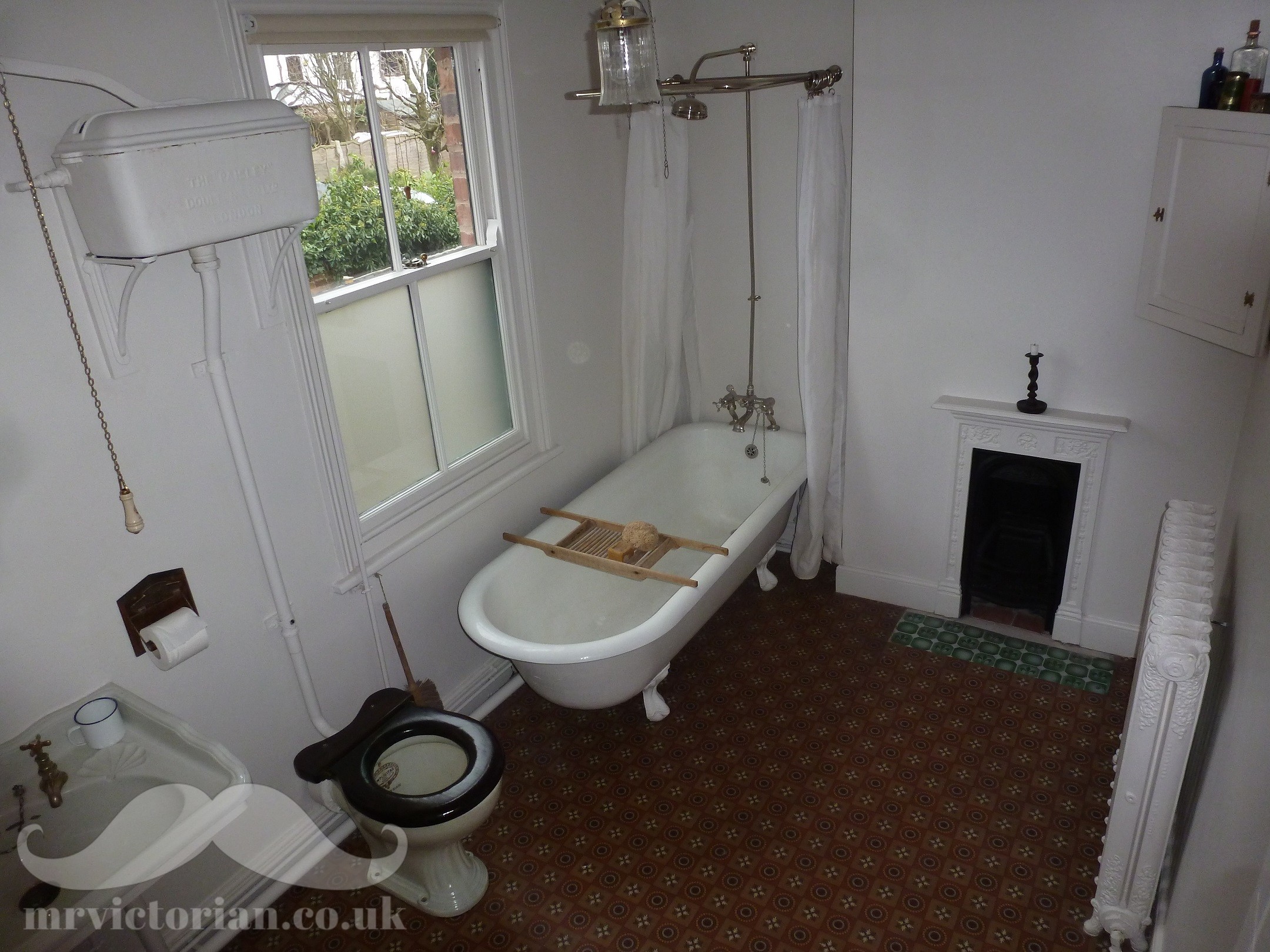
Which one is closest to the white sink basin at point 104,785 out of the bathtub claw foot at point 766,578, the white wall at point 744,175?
the bathtub claw foot at point 766,578

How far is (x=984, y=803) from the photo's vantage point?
9.48 feet

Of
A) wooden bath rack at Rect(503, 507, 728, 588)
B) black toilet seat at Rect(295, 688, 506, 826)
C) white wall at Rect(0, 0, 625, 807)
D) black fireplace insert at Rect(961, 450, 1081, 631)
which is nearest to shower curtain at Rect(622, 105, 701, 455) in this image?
white wall at Rect(0, 0, 625, 807)

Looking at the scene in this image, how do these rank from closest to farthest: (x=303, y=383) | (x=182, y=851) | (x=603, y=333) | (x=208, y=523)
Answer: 1. (x=182, y=851)
2. (x=208, y=523)
3. (x=303, y=383)
4. (x=603, y=333)

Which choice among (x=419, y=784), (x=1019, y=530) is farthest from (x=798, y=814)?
(x=1019, y=530)

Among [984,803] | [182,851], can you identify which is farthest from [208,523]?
[984,803]

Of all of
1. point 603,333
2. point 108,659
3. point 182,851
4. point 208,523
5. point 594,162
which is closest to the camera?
point 182,851

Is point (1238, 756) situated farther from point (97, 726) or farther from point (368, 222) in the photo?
point (368, 222)

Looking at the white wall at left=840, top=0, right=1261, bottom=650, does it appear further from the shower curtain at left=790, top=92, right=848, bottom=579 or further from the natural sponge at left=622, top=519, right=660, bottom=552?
the natural sponge at left=622, top=519, right=660, bottom=552

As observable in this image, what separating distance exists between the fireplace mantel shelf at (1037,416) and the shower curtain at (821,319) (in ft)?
1.53

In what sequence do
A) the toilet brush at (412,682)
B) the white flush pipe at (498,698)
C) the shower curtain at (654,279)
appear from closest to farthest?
the toilet brush at (412,682) < the white flush pipe at (498,698) < the shower curtain at (654,279)

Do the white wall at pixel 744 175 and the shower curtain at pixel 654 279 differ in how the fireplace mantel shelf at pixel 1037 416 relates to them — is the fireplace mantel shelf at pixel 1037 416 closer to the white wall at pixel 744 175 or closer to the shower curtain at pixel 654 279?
the white wall at pixel 744 175

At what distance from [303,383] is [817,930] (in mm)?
2086

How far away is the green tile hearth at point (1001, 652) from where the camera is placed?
3404 millimetres

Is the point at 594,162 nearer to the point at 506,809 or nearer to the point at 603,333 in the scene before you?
the point at 603,333
